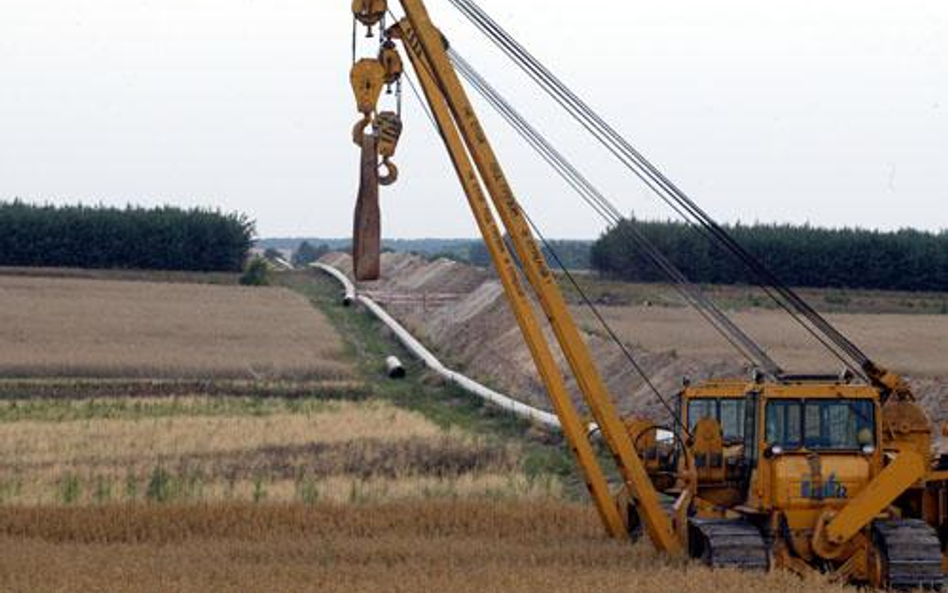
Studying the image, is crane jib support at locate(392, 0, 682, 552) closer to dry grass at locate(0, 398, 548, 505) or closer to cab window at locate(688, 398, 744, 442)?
cab window at locate(688, 398, 744, 442)

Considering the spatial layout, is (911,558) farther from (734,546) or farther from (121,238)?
(121,238)

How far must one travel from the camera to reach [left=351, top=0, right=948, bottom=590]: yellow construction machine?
21.4 metres

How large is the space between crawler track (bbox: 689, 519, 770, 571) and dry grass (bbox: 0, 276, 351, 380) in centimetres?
3377

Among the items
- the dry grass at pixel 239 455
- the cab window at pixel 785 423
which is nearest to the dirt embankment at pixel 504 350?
the dry grass at pixel 239 455

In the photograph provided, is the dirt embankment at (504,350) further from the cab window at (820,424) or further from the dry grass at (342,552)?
the cab window at (820,424)

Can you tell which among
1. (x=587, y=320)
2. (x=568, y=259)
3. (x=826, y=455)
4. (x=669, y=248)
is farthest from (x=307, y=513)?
(x=568, y=259)

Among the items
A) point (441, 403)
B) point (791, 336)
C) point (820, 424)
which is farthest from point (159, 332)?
point (820, 424)

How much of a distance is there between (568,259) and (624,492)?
150 m

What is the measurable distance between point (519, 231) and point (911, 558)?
6847 millimetres

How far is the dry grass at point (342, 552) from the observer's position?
1922 cm

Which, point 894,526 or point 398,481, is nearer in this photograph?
point 894,526

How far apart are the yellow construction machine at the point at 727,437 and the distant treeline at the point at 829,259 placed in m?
68.1

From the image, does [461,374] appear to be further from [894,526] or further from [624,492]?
[894,526]

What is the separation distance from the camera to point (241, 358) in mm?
59531
